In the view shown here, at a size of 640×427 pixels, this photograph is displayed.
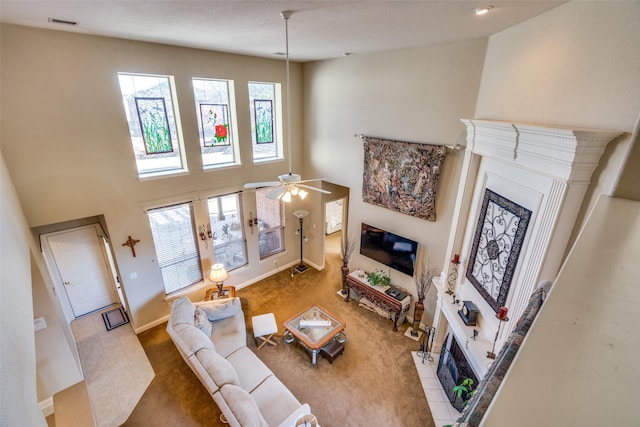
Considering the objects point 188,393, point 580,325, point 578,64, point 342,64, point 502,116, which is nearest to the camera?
point 580,325

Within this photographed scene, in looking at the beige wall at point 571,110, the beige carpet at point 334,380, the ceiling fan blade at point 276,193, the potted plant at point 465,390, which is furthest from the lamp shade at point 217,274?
the beige wall at point 571,110

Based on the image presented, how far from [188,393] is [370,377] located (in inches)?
106

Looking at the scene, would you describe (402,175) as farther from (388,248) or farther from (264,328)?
(264,328)

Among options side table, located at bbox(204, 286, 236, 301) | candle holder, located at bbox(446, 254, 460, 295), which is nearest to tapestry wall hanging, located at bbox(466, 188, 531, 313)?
candle holder, located at bbox(446, 254, 460, 295)

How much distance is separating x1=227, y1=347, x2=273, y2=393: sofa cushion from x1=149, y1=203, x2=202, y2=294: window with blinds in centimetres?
215

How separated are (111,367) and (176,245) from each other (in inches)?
84.0

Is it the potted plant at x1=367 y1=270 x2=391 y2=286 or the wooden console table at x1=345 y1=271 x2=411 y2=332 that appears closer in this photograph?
the wooden console table at x1=345 y1=271 x2=411 y2=332

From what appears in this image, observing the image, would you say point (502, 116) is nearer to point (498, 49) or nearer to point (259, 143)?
point (498, 49)

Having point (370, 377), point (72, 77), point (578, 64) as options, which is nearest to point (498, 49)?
point (578, 64)

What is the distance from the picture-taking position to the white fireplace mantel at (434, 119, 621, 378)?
2.36 m

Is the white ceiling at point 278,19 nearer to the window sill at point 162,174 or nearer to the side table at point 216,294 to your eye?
the window sill at point 162,174

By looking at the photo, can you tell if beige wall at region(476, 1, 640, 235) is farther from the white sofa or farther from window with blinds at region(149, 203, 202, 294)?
window with blinds at region(149, 203, 202, 294)

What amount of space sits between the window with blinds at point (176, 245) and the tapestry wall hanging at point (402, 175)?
138 inches

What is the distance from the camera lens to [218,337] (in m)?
4.68
